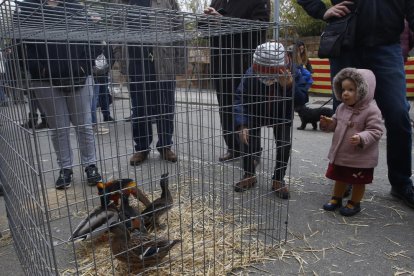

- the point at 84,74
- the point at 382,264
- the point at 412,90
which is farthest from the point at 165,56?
the point at 412,90

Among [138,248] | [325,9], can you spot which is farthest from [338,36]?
[138,248]

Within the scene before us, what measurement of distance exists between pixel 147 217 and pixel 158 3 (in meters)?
2.29

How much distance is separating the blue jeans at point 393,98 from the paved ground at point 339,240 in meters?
0.35

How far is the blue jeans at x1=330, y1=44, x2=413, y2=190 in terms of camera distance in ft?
7.86

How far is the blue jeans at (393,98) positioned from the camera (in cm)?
239

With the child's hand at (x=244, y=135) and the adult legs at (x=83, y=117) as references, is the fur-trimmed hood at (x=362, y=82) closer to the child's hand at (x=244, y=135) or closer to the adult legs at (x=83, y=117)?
the child's hand at (x=244, y=135)

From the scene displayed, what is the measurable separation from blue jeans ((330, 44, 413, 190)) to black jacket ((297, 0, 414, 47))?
2.8 inches

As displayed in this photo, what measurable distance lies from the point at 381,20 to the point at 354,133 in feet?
2.59

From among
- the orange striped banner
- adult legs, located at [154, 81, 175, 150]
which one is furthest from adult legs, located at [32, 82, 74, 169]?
the orange striped banner

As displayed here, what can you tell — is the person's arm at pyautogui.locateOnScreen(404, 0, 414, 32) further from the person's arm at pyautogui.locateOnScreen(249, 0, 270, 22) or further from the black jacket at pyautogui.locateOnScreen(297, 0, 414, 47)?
the person's arm at pyautogui.locateOnScreen(249, 0, 270, 22)

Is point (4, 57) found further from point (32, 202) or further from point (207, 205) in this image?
point (207, 205)

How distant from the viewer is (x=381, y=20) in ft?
7.70

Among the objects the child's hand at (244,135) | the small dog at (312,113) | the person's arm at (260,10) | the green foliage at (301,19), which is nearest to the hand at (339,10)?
the person's arm at (260,10)

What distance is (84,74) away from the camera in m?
2.74
